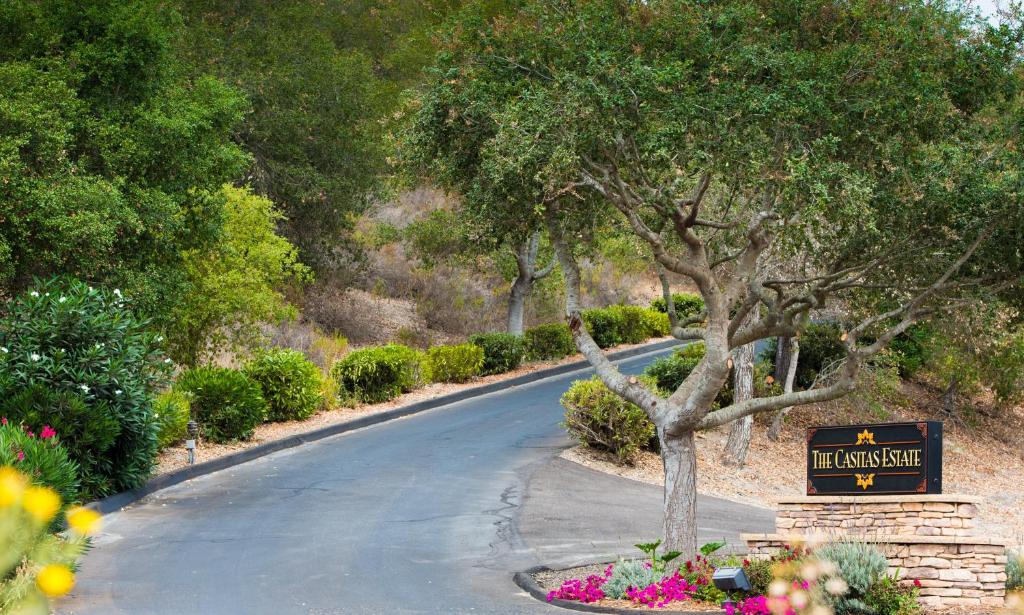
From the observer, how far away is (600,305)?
46.3m

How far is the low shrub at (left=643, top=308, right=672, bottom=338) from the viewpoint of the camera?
41.0m

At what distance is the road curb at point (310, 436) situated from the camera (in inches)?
604

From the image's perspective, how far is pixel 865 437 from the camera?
450 inches

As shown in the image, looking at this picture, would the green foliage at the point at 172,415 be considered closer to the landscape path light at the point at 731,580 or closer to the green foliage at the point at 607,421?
the green foliage at the point at 607,421

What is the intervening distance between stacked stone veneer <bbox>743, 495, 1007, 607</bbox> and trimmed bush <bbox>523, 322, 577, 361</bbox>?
22.1 metres

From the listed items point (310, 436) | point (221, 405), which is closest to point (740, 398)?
point (310, 436)

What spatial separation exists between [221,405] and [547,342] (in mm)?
15770

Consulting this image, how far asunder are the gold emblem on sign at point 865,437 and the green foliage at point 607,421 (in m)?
9.05

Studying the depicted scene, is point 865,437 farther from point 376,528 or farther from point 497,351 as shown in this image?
point 497,351

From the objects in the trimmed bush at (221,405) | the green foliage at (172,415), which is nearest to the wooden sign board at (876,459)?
the green foliage at (172,415)

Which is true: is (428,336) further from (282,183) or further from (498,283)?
(282,183)

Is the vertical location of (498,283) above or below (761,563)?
above

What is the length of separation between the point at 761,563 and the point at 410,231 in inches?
891

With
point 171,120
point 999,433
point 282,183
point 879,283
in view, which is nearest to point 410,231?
point 282,183
